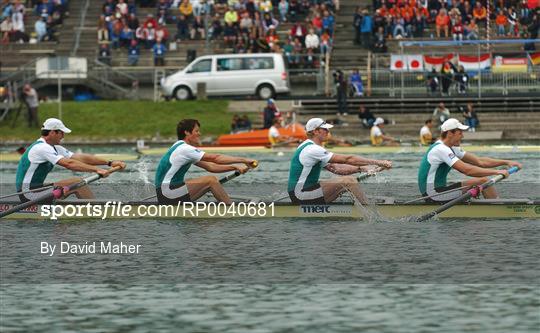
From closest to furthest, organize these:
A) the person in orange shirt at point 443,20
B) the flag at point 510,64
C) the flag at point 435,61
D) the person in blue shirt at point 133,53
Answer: the flag at point 510,64
the flag at point 435,61
the person in orange shirt at point 443,20
the person in blue shirt at point 133,53

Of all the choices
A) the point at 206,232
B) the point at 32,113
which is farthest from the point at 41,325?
the point at 32,113

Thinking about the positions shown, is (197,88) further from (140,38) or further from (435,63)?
(435,63)

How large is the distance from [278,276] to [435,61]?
32.4 m

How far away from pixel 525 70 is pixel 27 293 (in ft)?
112

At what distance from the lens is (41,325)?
15.1 m

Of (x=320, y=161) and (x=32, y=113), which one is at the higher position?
(x=320, y=161)

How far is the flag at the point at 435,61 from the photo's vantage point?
49125 mm

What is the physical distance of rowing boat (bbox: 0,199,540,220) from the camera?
2208 centimetres

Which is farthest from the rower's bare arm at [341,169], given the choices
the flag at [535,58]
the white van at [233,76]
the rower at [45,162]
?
the white van at [233,76]

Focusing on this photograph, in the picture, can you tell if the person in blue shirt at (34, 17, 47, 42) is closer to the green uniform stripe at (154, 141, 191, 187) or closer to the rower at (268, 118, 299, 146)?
the rower at (268, 118, 299, 146)

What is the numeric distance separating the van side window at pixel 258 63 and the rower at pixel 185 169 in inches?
1098

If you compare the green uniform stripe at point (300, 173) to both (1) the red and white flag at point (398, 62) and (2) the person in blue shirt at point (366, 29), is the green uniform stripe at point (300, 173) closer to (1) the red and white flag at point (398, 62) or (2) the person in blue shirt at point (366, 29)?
(1) the red and white flag at point (398, 62)

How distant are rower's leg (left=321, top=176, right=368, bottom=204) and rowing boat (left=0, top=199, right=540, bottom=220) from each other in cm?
15

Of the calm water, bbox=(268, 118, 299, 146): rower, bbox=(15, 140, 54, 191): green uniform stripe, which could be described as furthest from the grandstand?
bbox=(15, 140, 54, 191): green uniform stripe
